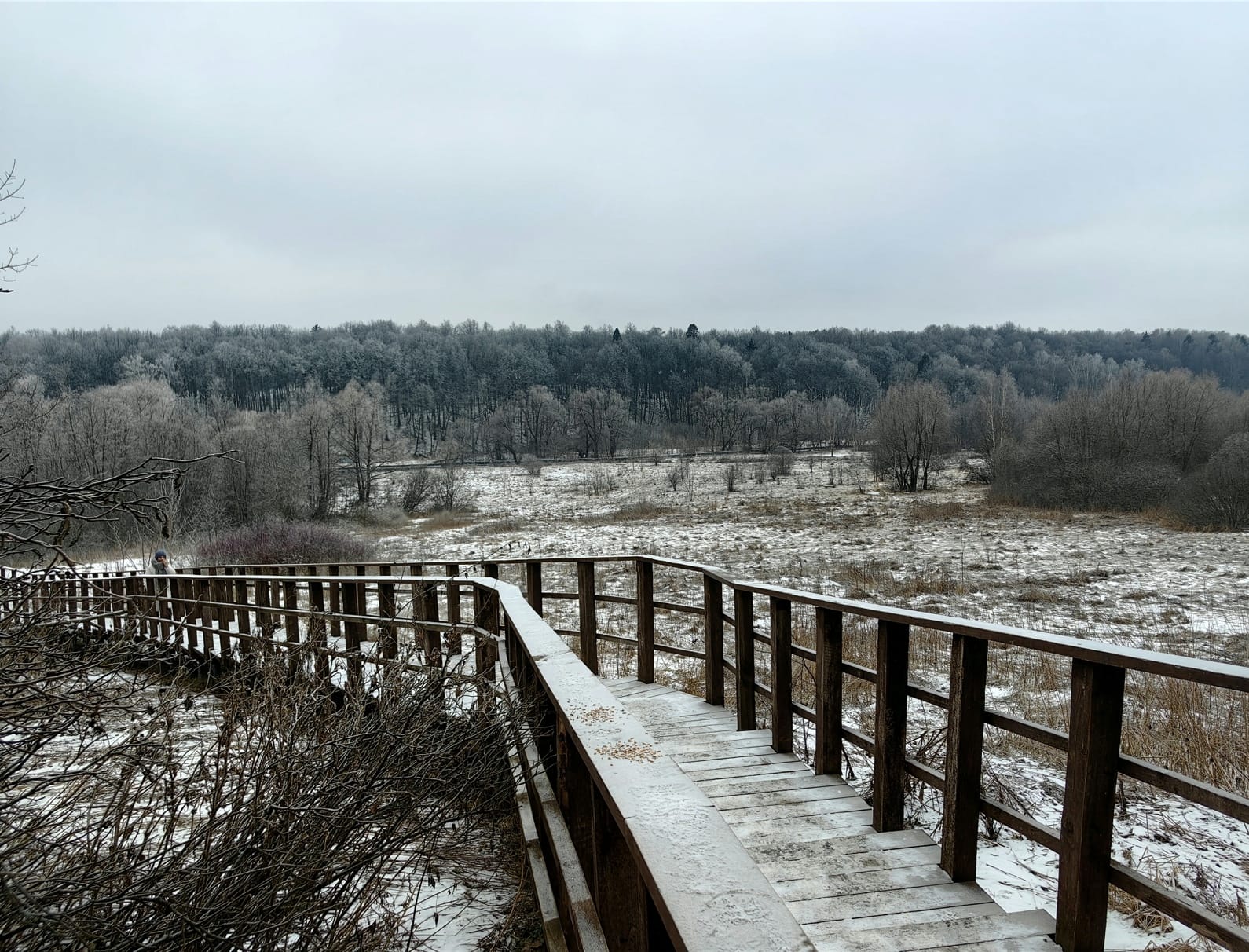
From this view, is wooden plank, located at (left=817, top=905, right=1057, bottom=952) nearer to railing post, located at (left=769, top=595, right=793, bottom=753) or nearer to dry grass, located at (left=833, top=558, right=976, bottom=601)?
railing post, located at (left=769, top=595, right=793, bottom=753)

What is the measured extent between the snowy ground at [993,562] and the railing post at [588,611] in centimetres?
338

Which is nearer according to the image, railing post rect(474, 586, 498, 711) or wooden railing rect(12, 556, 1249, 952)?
wooden railing rect(12, 556, 1249, 952)

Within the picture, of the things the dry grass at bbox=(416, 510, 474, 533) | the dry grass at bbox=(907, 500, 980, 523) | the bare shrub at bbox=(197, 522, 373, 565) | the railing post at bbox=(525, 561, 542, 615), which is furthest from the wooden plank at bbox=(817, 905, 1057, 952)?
the dry grass at bbox=(416, 510, 474, 533)

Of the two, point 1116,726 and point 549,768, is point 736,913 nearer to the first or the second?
point 1116,726

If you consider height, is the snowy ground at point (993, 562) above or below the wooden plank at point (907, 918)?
below

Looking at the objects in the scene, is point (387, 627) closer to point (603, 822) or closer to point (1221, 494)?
point (603, 822)

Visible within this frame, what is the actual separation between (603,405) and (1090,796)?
87.0 metres

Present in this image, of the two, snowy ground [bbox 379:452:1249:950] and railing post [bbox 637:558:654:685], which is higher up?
railing post [bbox 637:558:654:685]

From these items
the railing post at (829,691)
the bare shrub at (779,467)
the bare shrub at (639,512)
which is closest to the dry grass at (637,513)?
the bare shrub at (639,512)

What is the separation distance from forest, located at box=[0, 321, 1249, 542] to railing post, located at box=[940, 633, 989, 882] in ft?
12.9

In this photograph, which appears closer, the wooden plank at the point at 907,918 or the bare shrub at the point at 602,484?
the wooden plank at the point at 907,918

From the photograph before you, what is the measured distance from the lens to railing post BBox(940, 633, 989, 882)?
3.08m

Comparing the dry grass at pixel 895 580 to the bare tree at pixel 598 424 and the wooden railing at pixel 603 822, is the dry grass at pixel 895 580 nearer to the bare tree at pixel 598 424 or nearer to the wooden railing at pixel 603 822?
the wooden railing at pixel 603 822

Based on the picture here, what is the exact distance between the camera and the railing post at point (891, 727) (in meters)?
3.57
